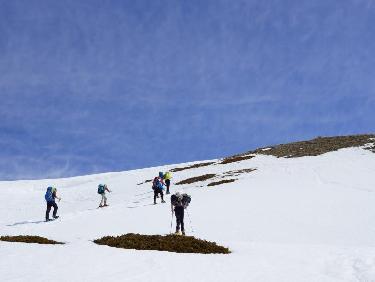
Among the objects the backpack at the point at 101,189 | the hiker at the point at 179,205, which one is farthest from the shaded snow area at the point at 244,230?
the backpack at the point at 101,189

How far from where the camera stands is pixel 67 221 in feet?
82.1

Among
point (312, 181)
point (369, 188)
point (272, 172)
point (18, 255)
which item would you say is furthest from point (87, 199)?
point (18, 255)

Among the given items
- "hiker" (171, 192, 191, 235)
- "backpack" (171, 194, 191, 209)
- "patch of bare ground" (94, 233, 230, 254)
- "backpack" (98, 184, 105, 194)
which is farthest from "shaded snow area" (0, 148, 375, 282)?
"backpack" (98, 184, 105, 194)

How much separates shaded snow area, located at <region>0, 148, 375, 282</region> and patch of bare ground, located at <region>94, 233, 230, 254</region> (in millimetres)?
686

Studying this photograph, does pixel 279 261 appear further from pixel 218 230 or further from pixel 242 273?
pixel 218 230

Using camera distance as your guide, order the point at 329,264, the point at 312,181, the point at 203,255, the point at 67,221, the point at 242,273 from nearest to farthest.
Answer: the point at 242,273 → the point at 329,264 → the point at 203,255 → the point at 67,221 → the point at 312,181

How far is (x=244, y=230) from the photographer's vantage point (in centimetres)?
1966

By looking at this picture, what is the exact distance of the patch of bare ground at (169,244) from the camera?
14.2 meters

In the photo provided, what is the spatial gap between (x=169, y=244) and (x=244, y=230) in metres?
5.99

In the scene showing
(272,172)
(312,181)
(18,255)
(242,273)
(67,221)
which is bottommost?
(242,273)

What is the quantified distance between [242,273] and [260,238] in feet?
24.2

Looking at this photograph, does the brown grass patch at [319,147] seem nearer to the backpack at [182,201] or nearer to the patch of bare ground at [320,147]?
the patch of bare ground at [320,147]

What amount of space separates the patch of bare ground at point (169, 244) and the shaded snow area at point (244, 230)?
2.25 ft

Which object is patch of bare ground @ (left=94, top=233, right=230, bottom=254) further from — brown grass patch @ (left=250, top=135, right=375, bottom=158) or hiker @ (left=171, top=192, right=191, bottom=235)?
brown grass patch @ (left=250, top=135, right=375, bottom=158)
